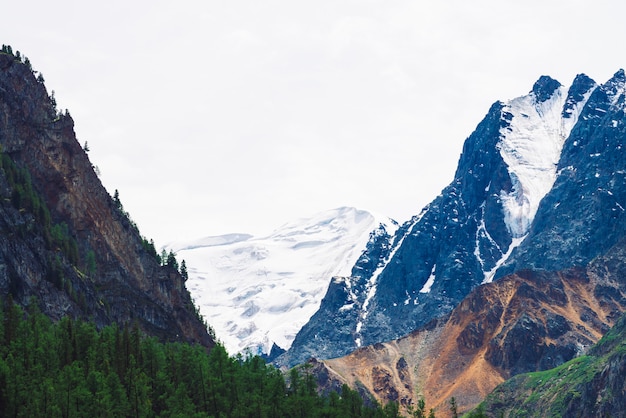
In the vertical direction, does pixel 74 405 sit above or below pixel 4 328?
below

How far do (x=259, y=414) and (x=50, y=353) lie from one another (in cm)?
3913

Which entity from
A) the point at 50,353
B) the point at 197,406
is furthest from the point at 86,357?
the point at 197,406

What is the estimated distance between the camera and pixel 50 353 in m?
186

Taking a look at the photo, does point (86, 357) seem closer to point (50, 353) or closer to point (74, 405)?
point (50, 353)

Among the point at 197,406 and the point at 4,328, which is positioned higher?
the point at 4,328

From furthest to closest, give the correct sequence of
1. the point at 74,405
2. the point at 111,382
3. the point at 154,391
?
the point at 154,391
the point at 111,382
the point at 74,405

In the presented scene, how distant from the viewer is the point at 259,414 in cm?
19550

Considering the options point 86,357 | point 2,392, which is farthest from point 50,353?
point 2,392

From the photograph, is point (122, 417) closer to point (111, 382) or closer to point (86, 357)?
point (111, 382)

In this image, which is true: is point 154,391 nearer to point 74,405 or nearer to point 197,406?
point 197,406

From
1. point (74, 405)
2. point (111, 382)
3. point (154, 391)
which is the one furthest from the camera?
point (154, 391)

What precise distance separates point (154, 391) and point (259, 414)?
19536mm

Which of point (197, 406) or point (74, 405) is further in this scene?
point (197, 406)

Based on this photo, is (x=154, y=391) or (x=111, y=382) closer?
(x=111, y=382)
